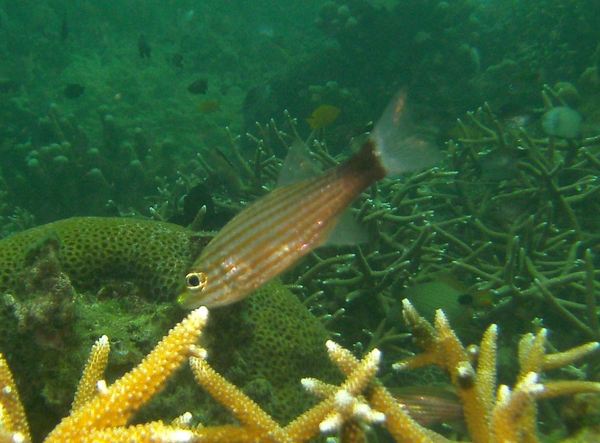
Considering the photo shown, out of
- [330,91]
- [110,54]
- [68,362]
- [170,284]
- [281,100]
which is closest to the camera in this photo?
[68,362]

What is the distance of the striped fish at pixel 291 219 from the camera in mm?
1919

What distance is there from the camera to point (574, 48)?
37.5 feet

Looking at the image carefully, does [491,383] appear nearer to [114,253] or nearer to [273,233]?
[273,233]

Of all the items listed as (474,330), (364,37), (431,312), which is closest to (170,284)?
(431,312)

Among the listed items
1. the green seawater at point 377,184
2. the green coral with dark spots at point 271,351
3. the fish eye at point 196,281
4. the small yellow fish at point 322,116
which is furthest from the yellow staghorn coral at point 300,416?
the small yellow fish at point 322,116

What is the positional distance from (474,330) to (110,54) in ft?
59.2

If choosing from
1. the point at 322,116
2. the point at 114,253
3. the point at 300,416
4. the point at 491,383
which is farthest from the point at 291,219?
the point at 322,116

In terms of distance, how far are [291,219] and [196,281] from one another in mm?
441

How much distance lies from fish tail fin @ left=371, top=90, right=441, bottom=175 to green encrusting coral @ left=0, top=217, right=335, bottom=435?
1188mm

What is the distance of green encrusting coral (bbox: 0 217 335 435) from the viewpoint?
2309 millimetres

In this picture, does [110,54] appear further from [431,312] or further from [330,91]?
[431,312]

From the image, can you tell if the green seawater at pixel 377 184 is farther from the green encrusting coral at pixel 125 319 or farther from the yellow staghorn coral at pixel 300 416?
the yellow staghorn coral at pixel 300 416

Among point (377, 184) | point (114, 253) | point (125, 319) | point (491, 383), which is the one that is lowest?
point (377, 184)

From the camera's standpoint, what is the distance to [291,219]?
199 cm
